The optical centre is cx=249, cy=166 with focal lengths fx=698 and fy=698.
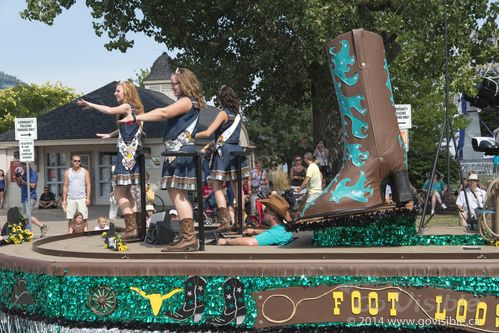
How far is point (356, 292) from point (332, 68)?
5.67ft

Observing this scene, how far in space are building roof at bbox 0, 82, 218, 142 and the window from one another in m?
1.02

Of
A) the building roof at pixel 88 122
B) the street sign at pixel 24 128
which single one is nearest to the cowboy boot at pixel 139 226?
the street sign at pixel 24 128

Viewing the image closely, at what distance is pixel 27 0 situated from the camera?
→ 54.6ft

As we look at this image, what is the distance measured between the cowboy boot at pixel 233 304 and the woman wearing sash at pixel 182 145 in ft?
2.11

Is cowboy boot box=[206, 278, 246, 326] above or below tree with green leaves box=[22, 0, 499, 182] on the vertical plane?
below

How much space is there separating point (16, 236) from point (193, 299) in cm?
231

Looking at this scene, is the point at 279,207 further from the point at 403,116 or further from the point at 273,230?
the point at 403,116

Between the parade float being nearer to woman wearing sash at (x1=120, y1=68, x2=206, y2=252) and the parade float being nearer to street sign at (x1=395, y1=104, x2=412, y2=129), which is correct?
woman wearing sash at (x1=120, y1=68, x2=206, y2=252)

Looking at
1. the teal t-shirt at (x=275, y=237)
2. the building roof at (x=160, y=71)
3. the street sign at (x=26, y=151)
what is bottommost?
the teal t-shirt at (x=275, y=237)

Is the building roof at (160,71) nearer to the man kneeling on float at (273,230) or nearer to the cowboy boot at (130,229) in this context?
the cowboy boot at (130,229)

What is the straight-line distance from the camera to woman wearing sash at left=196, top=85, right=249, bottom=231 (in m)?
6.27

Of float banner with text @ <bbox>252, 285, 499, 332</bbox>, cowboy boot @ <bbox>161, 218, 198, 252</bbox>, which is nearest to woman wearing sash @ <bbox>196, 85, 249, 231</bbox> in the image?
cowboy boot @ <bbox>161, 218, 198, 252</bbox>

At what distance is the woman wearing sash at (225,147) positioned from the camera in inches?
247

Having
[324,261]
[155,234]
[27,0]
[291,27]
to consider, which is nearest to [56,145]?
[27,0]
